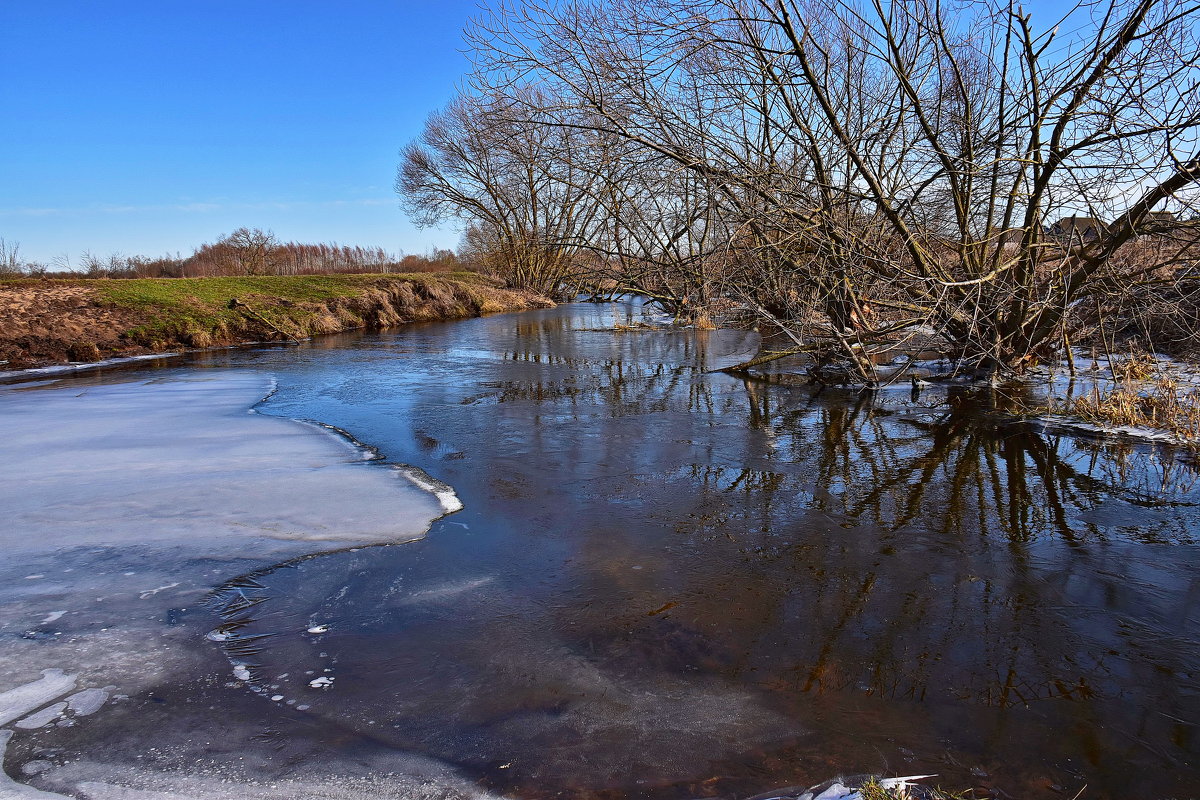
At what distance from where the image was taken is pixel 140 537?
419cm

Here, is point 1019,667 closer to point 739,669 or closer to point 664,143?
point 739,669

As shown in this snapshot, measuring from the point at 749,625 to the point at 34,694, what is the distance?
2.89 metres

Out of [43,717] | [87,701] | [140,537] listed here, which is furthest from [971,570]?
[140,537]

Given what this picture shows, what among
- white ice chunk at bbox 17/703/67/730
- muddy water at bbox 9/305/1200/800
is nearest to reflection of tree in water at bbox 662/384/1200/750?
muddy water at bbox 9/305/1200/800

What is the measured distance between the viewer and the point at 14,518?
4.36 metres

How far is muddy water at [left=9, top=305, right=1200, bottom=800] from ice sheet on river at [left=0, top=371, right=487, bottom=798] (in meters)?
0.21

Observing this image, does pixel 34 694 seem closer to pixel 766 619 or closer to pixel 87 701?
pixel 87 701

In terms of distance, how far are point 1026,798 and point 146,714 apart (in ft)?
9.99

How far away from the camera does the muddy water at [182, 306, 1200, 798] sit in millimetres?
2508

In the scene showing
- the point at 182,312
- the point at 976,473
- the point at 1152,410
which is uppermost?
the point at 182,312

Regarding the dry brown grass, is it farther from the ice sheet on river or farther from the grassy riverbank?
Result: the grassy riverbank

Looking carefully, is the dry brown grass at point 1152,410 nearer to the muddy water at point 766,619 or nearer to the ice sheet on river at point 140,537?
the muddy water at point 766,619

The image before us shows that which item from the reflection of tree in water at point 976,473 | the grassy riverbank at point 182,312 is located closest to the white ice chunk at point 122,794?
the reflection of tree in water at point 976,473

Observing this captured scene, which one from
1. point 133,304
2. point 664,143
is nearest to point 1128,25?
point 664,143
